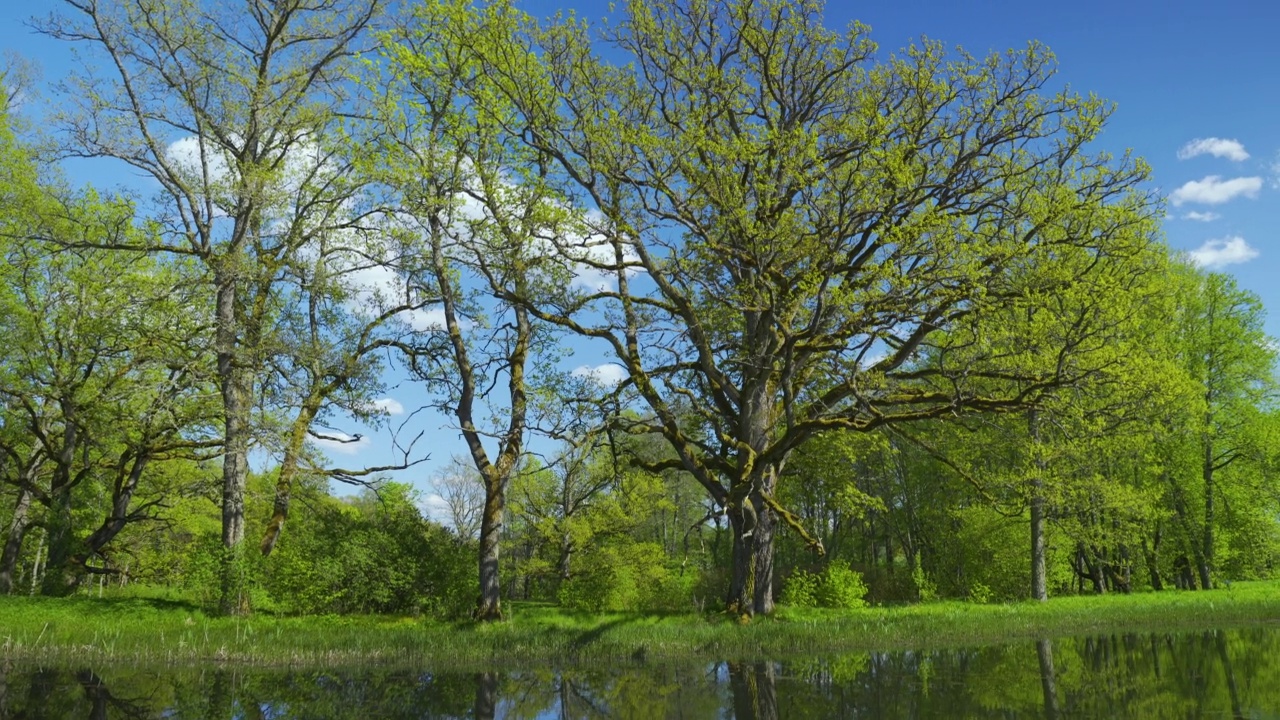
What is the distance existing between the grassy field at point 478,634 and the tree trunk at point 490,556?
76cm

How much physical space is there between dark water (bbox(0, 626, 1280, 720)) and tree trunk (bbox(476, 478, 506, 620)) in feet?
22.8

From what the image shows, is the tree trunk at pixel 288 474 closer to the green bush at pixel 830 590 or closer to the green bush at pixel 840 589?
the green bush at pixel 830 590

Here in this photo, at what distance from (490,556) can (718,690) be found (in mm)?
10742

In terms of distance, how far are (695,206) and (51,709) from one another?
13528 mm

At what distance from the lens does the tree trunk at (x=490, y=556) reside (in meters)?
Result: 19.2

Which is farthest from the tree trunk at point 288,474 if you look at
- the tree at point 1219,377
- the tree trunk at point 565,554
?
the tree at point 1219,377

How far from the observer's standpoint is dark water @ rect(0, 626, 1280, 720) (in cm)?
844

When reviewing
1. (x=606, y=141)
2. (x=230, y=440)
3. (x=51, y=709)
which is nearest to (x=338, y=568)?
(x=230, y=440)

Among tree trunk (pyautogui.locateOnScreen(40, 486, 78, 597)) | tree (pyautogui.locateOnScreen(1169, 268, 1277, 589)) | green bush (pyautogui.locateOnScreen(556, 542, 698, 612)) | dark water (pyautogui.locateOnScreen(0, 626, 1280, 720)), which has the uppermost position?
tree (pyautogui.locateOnScreen(1169, 268, 1277, 589))

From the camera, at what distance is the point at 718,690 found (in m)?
10.2

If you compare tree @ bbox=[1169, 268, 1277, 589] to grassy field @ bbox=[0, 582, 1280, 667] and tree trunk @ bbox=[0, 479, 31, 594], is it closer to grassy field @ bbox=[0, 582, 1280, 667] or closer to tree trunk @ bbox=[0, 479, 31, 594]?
grassy field @ bbox=[0, 582, 1280, 667]

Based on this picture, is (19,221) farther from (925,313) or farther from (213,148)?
(925,313)

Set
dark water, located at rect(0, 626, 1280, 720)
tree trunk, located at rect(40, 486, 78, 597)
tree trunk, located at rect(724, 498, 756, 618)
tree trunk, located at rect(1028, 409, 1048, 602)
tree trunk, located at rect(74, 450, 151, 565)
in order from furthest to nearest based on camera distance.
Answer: tree trunk, located at rect(1028, 409, 1048, 602)
tree trunk, located at rect(74, 450, 151, 565)
tree trunk, located at rect(40, 486, 78, 597)
tree trunk, located at rect(724, 498, 756, 618)
dark water, located at rect(0, 626, 1280, 720)

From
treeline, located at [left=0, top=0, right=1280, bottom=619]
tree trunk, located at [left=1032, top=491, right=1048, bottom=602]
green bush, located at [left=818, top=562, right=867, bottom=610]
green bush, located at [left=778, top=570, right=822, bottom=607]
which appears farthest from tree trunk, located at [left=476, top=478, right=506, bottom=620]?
tree trunk, located at [left=1032, top=491, right=1048, bottom=602]
